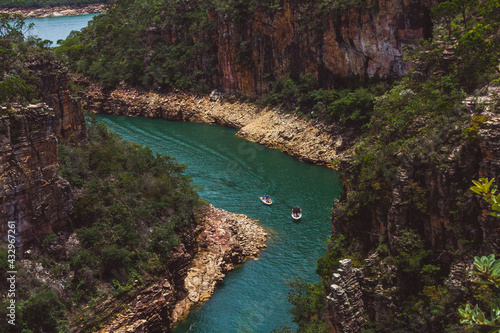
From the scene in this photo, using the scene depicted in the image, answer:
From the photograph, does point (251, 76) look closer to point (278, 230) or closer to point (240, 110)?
point (240, 110)

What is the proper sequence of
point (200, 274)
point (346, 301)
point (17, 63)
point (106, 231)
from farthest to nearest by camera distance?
point (200, 274)
point (106, 231)
point (17, 63)
point (346, 301)

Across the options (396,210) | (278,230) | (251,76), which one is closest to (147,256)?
(278,230)

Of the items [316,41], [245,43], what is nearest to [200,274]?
[316,41]

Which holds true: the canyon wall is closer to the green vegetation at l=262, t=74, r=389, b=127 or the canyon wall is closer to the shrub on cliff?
the shrub on cliff

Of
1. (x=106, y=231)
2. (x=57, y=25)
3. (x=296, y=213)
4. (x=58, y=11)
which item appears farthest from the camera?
(x=58, y=11)

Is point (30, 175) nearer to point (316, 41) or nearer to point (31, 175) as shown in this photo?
point (31, 175)

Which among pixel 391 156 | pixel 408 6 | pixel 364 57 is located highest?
pixel 408 6
